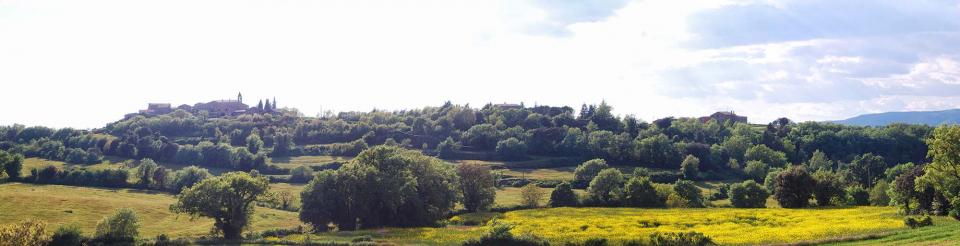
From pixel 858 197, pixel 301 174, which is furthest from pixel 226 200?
pixel 301 174

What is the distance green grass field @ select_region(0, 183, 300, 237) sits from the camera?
268 feet

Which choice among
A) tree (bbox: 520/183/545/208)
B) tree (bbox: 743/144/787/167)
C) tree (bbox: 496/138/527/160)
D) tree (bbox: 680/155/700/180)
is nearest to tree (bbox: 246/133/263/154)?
tree (bbox: 496/138/527/160)

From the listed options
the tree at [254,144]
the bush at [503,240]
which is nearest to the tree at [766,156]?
the tree at [254,144]

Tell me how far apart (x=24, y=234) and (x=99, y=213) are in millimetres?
46322

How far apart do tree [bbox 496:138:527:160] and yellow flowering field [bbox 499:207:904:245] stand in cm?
8905

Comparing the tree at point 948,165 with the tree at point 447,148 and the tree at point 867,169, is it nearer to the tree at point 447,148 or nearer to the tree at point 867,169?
the tree at point 867,169

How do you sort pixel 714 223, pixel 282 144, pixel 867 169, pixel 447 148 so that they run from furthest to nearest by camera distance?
pixel 282 144, pixel 447 148, pixel 867 169, pixel 714 223

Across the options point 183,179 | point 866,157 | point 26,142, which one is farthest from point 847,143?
point 26,142

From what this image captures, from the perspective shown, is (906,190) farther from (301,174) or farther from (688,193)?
(301,174)

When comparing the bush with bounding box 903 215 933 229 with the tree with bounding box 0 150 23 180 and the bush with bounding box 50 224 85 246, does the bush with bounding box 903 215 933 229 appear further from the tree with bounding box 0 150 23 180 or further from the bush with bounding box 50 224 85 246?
the tree with bounding box 0 150 23 180

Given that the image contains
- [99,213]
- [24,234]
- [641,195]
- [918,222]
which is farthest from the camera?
[641,195]

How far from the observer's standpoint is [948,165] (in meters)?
53.0

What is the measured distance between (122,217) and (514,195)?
6757 cm

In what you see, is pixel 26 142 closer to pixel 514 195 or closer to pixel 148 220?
pixel 148 220
